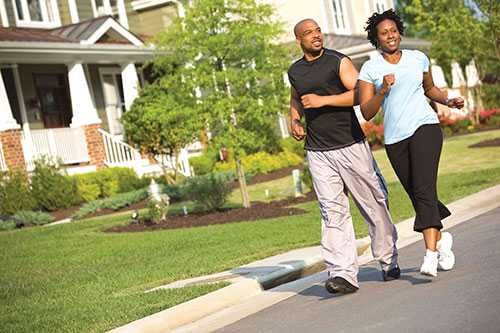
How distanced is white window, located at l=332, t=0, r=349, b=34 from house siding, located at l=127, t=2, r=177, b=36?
881cm

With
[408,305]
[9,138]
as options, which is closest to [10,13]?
[9,138]

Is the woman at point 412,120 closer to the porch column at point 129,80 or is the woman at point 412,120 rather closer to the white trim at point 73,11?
the porch column at point 129,80

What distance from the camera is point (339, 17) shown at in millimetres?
39344

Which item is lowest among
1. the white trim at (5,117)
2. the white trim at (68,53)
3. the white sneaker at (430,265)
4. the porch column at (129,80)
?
the white sneaker at (430,265)

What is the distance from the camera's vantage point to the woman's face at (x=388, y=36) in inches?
282

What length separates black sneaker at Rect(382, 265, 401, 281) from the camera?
745 centimetres

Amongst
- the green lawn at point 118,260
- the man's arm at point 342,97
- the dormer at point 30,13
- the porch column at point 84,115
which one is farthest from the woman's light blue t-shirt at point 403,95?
the dormer at point 30,13

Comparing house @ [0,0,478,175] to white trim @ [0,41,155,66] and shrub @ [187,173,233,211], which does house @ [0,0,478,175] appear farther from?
shrub @ [187,173,233,211]

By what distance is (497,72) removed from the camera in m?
38.8

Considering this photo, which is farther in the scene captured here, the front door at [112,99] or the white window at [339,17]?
the white window at [339,17]

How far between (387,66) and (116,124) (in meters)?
22.2

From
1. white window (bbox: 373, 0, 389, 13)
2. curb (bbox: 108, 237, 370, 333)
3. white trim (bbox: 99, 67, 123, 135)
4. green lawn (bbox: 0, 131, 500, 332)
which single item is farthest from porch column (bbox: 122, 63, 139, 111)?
curb (bbox: 108, 237, 370, 333)

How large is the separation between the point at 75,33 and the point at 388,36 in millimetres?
20273

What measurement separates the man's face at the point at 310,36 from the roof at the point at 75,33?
58.4 feet
